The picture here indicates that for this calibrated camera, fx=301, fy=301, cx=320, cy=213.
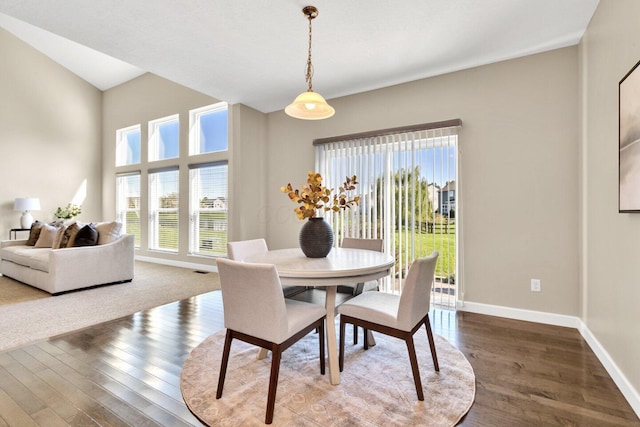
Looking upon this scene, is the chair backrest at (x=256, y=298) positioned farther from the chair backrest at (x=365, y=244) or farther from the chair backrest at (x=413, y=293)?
the chair backrest at (x=365, y=244)

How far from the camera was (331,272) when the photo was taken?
1758 mm

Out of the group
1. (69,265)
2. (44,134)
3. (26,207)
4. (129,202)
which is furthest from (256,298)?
(44,134)

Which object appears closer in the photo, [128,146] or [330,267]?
[330,267]

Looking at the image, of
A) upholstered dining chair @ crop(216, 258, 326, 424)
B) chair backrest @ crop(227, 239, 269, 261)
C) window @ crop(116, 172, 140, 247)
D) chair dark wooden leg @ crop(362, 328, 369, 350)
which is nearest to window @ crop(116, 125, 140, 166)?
window @ crop(116, 172, 140, 247)

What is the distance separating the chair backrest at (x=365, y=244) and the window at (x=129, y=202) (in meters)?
5.19

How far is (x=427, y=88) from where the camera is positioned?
3422 mm

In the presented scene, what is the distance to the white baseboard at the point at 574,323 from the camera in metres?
1.69

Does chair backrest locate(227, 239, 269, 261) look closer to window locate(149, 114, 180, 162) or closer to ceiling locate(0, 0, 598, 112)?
ceiling locate(0, 0, 598, 112)

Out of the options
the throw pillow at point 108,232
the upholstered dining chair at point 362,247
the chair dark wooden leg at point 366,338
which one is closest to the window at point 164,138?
the throw pillow at point 108,232

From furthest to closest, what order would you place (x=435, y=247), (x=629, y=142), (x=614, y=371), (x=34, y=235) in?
(x=34, y=235), (x=435, y=247), (x=614, y=371), (x=629, y=142)

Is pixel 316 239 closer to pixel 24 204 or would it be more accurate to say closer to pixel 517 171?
pixel 517 171

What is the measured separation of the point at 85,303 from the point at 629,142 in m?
4.91

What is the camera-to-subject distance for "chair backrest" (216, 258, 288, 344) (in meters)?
1.53

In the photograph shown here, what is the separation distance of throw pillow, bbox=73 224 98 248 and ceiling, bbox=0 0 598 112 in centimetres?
244
